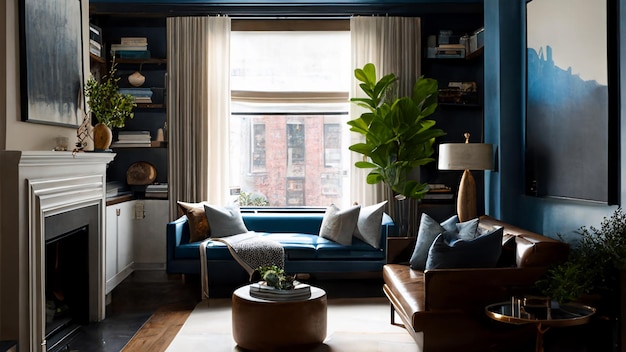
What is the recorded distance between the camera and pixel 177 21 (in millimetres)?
6449

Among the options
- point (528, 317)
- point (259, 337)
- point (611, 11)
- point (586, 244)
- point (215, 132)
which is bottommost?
point (259, 337)

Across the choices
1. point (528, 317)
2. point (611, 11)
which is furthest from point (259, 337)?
point (611, 11)

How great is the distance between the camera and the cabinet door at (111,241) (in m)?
5.53

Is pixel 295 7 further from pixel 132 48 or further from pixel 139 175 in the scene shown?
pixel 139 175

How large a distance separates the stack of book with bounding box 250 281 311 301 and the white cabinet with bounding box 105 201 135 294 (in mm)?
1913

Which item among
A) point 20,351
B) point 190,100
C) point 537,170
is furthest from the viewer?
point 190,100

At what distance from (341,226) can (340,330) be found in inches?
55.0

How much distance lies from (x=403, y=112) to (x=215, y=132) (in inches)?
74.3

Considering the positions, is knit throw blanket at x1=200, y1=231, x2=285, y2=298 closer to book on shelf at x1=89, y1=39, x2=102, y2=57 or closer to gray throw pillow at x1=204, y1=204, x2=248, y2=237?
gray throw pillow at x1=204, y1=204, x2=248, y2=237

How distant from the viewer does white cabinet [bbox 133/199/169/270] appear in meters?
6.47

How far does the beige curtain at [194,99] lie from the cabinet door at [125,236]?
0.41 m

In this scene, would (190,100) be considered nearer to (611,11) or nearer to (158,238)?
(158,238)

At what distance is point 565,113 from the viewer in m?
4.20

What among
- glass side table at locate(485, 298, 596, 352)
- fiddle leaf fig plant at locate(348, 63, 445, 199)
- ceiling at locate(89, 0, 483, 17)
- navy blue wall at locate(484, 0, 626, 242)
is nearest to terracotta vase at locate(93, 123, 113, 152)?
ceiling at locate(89, 0, 483, 17)
